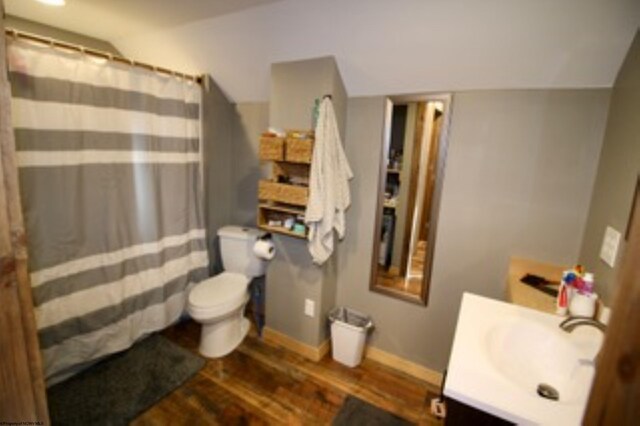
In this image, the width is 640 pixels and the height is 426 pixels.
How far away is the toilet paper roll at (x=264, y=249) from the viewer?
2.23 meters

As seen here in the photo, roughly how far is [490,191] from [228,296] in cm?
185

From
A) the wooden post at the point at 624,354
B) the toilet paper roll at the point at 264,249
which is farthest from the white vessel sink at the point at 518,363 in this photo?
the toilet paper roll at the point at 264,249

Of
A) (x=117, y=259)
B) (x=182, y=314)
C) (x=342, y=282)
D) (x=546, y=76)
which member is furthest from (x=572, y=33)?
(x=182, y=314)

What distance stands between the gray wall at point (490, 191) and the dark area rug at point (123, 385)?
4.92ft

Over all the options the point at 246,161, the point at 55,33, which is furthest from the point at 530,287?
the point at 55,33

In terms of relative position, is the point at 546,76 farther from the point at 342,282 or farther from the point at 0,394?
the point at 0,394

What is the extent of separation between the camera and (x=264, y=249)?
87.7 inches

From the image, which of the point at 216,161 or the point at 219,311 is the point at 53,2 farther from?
the point at 219,311

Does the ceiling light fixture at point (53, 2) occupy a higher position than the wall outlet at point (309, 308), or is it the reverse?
the ceiling light fixture at point (53, 2)

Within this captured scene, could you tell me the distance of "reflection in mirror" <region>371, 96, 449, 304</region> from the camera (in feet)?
6.32

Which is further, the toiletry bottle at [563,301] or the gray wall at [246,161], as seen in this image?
the gray wall at [246,161]

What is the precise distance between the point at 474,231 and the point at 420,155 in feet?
1.93

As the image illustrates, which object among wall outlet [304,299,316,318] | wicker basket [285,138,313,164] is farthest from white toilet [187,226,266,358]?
wicker basket [285,138,313,164]

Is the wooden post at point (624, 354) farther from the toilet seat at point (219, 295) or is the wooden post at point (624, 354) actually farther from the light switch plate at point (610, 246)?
the toilet seat at point (219, 295)
